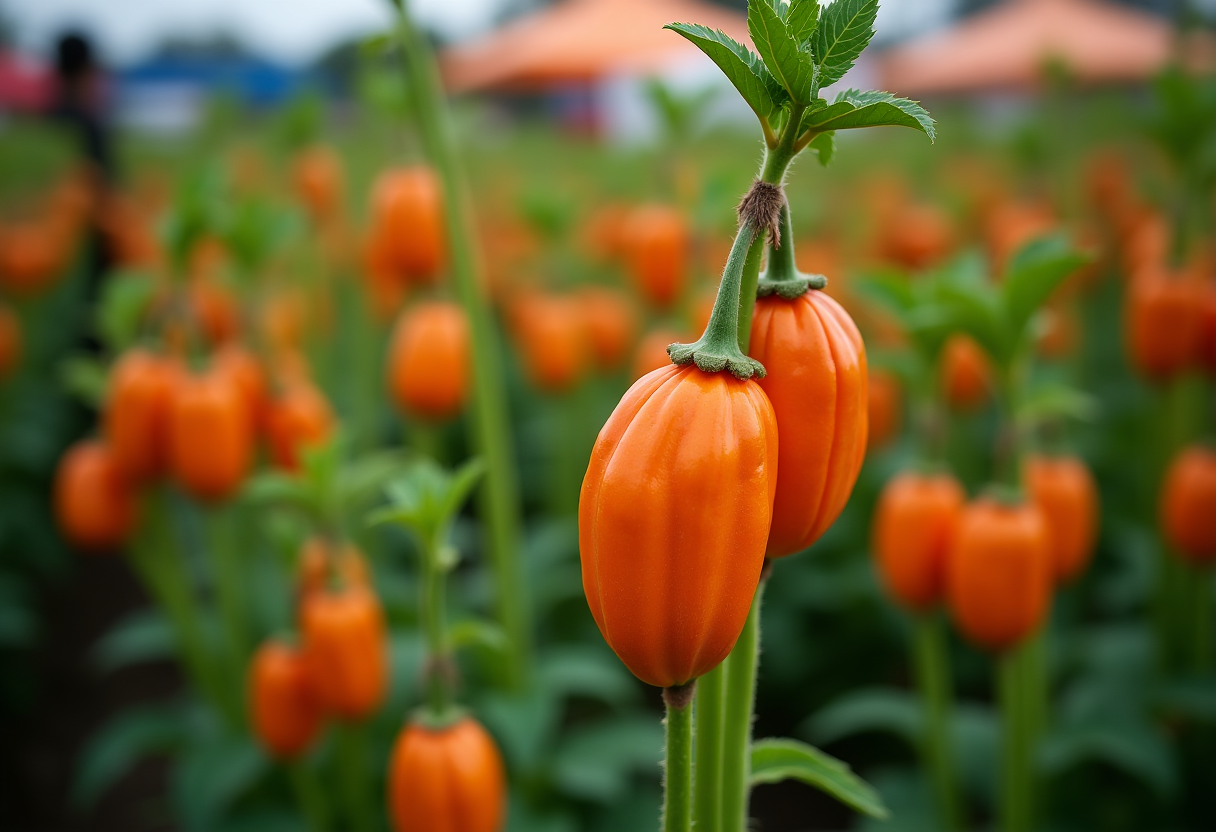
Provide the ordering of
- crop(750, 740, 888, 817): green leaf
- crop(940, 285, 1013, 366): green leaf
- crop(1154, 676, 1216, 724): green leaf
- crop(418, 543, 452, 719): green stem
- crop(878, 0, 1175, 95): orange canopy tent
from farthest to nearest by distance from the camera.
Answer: crop(878, 0, 1175, 95): orange canopy tent
crop(1154, 676, 1216, 724): green leaf
crop(940, 285, 1013, 366): green leaf
crop(418, 543, 452, 719): green stem
crop(750, 740, 888, 817): green leaf

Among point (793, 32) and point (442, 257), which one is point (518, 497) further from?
point (793, 32)

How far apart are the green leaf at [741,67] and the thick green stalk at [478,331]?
115 cm

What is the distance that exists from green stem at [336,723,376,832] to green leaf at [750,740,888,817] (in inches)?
42.8

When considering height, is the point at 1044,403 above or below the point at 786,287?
below

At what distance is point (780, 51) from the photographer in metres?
0.52

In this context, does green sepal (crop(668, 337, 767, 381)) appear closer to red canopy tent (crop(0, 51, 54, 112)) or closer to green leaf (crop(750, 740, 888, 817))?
green leaf (crop(750, 740, 888, 817))

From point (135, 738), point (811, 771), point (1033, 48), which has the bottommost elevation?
point (135, 738)

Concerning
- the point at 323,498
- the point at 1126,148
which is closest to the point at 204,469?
the point at 323,498

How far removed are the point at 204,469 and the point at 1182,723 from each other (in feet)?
7.69

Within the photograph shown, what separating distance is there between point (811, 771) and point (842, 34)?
1.93ft

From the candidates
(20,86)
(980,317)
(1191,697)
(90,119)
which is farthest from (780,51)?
(20,86)

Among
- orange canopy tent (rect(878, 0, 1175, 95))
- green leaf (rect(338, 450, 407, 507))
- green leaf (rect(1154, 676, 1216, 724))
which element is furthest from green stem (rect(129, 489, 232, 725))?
orange canopy tent (rect(878, 0, 1175, 95))

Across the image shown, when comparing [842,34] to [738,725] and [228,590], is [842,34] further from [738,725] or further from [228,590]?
[228,590]

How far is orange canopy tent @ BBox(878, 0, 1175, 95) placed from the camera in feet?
21.3
